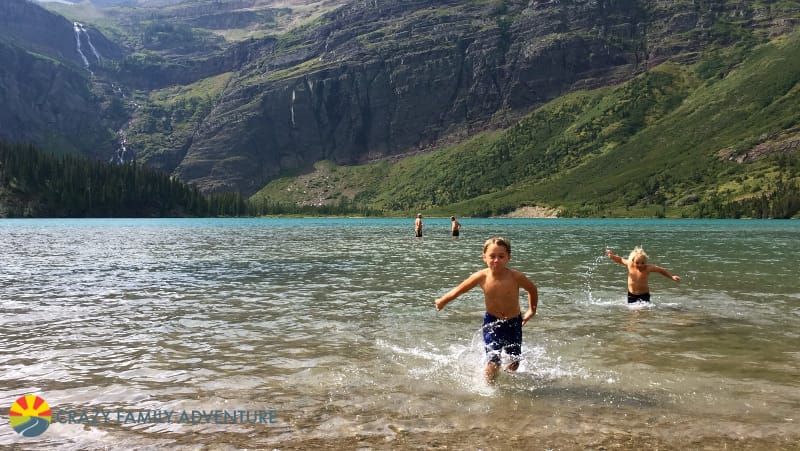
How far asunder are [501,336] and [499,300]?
0.81 metres

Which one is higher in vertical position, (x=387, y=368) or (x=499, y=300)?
(x=499, y=300)

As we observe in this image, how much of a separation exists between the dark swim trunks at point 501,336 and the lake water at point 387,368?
515 mm

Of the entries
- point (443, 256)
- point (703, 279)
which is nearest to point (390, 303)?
point (703, 279)

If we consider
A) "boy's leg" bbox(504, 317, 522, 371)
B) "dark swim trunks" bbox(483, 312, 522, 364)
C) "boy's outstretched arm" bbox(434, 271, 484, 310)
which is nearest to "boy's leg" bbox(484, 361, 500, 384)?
"dark swim trunks" bbox(483, 312, 522, 364)

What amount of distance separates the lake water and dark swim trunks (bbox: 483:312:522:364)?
515mm

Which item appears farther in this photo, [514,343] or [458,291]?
[514,343]

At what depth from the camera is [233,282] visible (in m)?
25.8

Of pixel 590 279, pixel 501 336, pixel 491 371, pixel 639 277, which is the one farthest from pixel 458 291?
pixel 590 279

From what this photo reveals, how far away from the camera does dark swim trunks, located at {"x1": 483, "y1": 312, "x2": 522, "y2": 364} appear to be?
11.1 m

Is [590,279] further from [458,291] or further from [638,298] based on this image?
[458,291]

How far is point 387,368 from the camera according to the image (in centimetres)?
1148

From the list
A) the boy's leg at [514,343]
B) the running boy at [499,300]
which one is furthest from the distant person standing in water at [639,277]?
the running boy at [499,300]

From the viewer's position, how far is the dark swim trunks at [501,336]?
11.1 metres

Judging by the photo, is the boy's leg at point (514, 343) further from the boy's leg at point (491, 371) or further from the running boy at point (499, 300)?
the boy's leg at point (491, 371)
